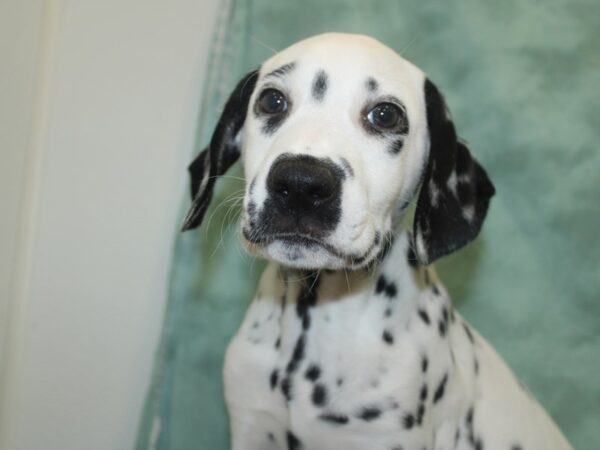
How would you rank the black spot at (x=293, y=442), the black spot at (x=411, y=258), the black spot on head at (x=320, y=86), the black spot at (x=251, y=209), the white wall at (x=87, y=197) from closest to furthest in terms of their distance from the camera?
the black spot at (x=251, y=209) < the black spot on head at (x=320, y=86) < the black spot at (x=293, y=442) < the black spot at (x=411, y=258) < the white wall at (x=87, y=197)

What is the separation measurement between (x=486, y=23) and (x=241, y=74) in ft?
3.23

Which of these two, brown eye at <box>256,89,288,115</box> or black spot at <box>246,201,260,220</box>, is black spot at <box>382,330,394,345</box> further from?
brown eye at <box>256,89,288,115</box>

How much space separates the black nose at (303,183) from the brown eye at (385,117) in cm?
33

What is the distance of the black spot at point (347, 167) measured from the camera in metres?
1.96

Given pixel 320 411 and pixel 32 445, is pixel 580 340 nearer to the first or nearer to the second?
pixel 320 411

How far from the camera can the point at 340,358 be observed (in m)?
2.29

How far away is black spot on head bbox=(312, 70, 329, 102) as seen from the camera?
7.09 feet

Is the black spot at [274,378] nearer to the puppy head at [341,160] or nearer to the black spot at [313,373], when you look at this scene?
the black spot at [313,373]

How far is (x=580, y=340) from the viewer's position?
315 centimetres

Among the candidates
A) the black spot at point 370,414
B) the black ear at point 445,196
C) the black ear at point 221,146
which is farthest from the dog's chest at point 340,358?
the black ear at point 221,146

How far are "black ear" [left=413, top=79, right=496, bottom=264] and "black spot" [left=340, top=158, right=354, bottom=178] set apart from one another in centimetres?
38

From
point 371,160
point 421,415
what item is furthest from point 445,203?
point 421,415

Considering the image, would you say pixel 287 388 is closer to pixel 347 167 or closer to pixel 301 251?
pixel 301 251

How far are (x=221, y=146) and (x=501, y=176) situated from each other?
124 cm
